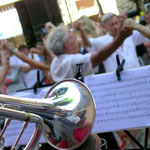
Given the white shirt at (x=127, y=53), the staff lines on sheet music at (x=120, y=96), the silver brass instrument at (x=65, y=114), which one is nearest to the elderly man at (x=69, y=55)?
the white shirt at (x=127, y=53)

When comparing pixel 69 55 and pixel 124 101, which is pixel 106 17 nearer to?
pixel 69 55

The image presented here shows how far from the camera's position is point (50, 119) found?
0.96m

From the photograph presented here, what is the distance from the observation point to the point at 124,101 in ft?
4.28

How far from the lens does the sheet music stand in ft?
4.18

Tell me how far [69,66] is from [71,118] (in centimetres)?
76

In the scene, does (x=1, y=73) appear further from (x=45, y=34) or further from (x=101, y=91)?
(x=101, y=91)

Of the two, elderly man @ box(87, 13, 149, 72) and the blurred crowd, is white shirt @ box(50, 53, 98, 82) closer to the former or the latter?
the blurred crowd

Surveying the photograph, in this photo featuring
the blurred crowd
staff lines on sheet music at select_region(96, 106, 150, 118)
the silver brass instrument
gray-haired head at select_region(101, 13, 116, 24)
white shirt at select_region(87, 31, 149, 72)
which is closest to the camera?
the silver brass instrument

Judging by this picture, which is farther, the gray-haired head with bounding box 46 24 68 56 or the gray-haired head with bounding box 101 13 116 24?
the gray-haired head with bounding box 101 13 116 24

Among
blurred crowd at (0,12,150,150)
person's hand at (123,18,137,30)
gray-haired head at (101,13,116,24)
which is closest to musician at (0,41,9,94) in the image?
blurred crowd at (0,12,150,150)

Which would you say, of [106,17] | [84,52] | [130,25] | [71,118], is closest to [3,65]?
[84,52]

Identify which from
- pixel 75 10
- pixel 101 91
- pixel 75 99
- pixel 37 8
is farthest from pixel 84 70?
pixel 37 8

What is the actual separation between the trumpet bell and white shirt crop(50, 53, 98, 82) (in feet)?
1.78

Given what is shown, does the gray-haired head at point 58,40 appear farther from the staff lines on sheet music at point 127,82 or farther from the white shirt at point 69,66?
the staff lines on sheet music at point 127,82
